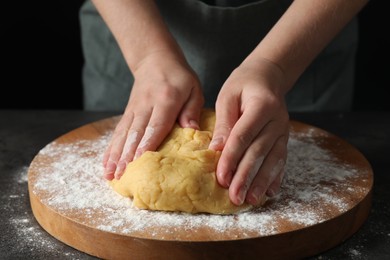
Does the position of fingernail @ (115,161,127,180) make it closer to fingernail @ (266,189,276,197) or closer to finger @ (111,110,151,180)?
Result: finger @ (111,110,151,180)

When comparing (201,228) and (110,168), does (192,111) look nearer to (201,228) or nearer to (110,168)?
(110,168)

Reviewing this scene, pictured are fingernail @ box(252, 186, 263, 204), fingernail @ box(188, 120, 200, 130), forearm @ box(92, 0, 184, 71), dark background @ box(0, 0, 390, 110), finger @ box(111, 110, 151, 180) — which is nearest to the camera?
fingernail @ box(252, 186, 263, 204)

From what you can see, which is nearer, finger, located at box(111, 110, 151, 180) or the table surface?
the table surface

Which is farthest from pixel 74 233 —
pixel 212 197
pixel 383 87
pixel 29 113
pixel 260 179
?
pixel 383 87

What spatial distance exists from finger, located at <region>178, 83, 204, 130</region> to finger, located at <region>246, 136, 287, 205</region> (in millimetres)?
221

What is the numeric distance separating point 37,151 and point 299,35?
2.72 feet

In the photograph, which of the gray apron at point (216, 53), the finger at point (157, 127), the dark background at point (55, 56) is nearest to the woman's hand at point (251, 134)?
the finger at point (157, 127)

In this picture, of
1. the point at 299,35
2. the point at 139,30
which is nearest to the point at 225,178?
the point at 299,35

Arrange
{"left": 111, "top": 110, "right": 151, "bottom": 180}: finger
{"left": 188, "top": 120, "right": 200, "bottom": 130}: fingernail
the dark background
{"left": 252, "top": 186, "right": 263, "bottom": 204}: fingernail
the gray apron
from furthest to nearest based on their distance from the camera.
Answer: the dark background, the gray apron, {"left": 188, "top": 120, "right": 200, "bottom": 130}: fingernail, {"left": 111, "top": 110, "right": 151, "bottom": 180}: finger, {"left": 252, "top": 186, "right": 263, "bottom": 204}: fingernail

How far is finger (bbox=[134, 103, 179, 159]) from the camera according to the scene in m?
1.51

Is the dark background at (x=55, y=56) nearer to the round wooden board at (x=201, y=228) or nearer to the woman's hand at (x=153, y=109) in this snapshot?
the woman's hand at (x=153, y=109)

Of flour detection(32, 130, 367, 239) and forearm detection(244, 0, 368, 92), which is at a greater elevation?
forearm detection(244, 0, 368, 92)

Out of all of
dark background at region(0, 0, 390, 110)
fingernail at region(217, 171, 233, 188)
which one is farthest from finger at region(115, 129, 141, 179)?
dark background at region(0, 0, 390, 110)

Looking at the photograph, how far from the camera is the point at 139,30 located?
5.90ft
